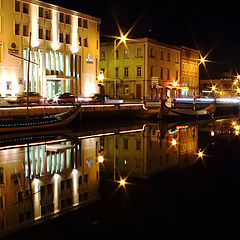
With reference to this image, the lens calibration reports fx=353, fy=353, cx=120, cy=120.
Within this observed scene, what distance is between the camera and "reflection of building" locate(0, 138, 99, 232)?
999cm

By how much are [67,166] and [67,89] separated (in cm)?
3585

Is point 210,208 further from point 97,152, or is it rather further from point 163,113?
point 163,113

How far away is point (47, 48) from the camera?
47438 millimetres

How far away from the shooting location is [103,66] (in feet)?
214

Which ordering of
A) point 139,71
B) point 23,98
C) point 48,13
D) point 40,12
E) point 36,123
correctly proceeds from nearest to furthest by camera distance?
point 36,123
point 23,98
point 40,12
point 48,13
point 139,71

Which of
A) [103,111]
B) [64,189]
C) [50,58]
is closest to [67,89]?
[50,58]

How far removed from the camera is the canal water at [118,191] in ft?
28.3

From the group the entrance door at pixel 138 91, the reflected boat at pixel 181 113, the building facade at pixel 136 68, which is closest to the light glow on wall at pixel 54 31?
the building facade at pixel 136 68

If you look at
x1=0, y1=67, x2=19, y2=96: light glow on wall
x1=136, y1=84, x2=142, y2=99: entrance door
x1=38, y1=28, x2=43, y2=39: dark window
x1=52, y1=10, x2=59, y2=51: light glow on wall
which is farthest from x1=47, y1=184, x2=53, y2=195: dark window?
x1=136, y1=84, x2=142, y2=99: entrance door

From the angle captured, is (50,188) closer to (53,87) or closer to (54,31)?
(53,87)

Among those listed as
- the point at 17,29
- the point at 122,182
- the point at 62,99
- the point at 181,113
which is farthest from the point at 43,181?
the point at 17,29

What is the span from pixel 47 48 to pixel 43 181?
121 ft

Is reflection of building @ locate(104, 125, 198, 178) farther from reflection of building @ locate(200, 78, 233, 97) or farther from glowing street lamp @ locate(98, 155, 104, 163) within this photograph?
reflection of building @ locate(200, 78, 233, 97)

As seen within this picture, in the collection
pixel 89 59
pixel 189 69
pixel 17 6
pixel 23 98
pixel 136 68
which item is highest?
pixel 17 6
